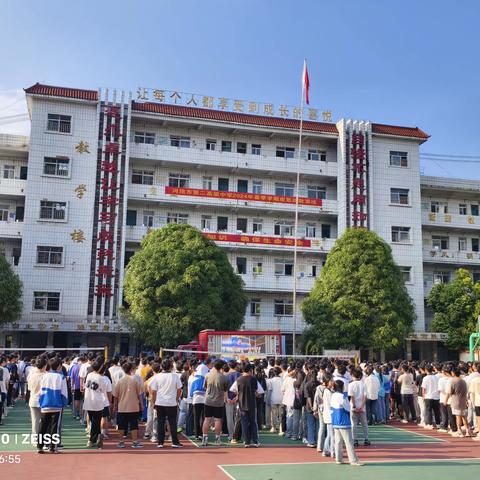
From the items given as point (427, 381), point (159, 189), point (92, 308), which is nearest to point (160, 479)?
point (427, 381)

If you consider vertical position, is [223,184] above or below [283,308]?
above

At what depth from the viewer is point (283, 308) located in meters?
34.2

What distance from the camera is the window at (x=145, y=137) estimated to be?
33500mm

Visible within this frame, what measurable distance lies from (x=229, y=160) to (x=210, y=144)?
203cm

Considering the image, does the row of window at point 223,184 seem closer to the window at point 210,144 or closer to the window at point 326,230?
the window at point 326,230

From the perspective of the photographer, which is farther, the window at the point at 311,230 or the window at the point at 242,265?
the window at the point at 311,230

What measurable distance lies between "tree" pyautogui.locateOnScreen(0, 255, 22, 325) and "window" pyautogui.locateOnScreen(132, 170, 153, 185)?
9.29 m

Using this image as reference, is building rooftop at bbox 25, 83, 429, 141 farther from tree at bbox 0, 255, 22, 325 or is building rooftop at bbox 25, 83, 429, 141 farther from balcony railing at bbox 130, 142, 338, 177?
tree at bbox 0, 255, 22, 325

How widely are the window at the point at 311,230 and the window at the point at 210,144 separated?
7.29 meters

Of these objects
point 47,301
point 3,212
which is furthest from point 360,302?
point 3,212

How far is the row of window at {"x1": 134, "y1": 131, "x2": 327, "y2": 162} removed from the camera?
111 feet

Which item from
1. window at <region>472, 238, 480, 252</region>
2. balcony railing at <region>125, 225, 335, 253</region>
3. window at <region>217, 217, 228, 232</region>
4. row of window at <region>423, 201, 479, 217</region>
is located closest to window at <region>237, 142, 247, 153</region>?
window at <region>217, 217, 228, 232</region>

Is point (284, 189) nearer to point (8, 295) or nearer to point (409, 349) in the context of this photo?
point (409, 349)

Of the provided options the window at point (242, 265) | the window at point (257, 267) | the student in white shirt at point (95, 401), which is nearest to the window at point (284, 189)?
the window at point (257, 267)
